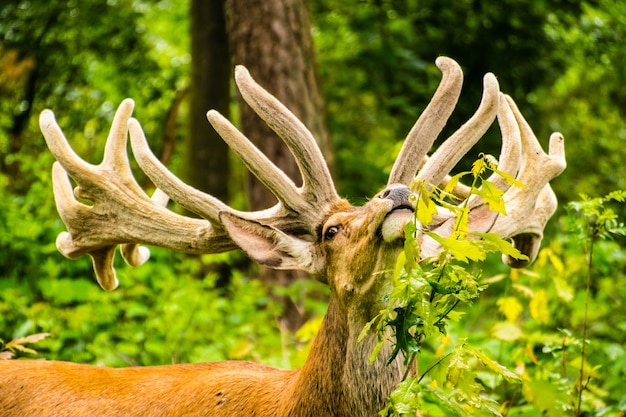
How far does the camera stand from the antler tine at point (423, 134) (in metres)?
3.92

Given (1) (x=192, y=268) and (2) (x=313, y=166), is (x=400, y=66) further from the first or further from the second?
(2) (x=313, y=166)

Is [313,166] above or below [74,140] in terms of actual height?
above

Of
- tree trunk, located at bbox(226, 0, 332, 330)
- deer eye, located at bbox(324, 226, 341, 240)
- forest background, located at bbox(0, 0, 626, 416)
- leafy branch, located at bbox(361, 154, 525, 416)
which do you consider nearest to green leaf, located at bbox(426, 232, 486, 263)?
leafy branch, located at bbox(361, 154, 525, 416)

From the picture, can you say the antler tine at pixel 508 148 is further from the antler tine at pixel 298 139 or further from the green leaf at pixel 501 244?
the green leaf at pixel 501 244

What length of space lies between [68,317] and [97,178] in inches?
85.8

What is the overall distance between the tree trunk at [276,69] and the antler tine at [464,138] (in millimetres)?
4196

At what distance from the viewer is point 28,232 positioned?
728 centimetres

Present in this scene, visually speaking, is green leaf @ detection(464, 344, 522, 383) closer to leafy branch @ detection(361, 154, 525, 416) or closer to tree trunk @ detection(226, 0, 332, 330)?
leafy branch @ detection(361, 154, 525, 416)

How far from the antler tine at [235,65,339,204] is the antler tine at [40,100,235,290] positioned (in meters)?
0.53

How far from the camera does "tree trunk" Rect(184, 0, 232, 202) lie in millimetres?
10844

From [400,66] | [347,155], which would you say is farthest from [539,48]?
[347,155]

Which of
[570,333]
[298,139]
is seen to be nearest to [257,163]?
[298,139]

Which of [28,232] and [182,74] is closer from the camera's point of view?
[28,232]

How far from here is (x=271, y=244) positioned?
4.04 meters
